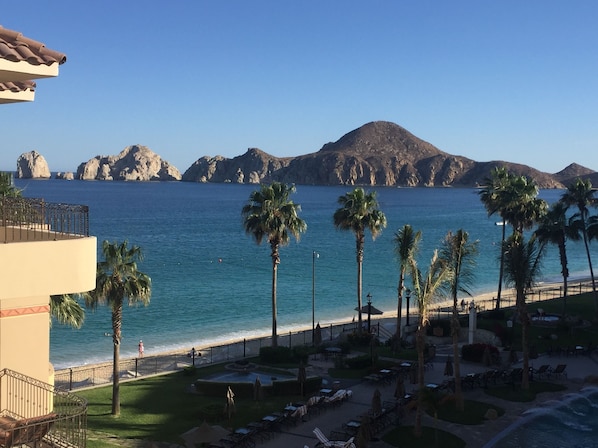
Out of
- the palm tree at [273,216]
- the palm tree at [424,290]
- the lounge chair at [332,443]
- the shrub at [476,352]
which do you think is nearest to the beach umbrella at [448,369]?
the shrub at [476,352]

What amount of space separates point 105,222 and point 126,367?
10519cm

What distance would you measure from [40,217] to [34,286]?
2657 mm

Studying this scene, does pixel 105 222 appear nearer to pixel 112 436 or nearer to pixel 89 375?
pixel 89 375

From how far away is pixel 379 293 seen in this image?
65.7m

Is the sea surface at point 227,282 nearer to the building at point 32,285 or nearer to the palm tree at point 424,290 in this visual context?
the palm tree at point 424,290

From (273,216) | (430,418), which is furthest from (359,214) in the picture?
(430,418)

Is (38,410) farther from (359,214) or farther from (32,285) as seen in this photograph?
(359,214)

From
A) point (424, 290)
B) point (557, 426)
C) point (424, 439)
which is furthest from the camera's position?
point (557, 426)

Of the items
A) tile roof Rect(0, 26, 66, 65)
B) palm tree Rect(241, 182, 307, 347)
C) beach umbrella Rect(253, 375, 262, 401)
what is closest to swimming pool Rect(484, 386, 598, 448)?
beach umbrella Rect(253, 375, 262, 401)

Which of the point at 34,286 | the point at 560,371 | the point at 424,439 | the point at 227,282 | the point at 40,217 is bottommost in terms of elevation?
the point at 227,282

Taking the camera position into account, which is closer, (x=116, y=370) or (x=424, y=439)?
(x=424, y=439)

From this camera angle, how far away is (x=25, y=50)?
28.7 feet

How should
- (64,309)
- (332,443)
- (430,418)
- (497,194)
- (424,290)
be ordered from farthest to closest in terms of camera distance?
(497,194)
(430,418)
(424,290)
(64,309)
(332,443)

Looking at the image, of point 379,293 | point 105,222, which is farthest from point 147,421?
point 105,222
